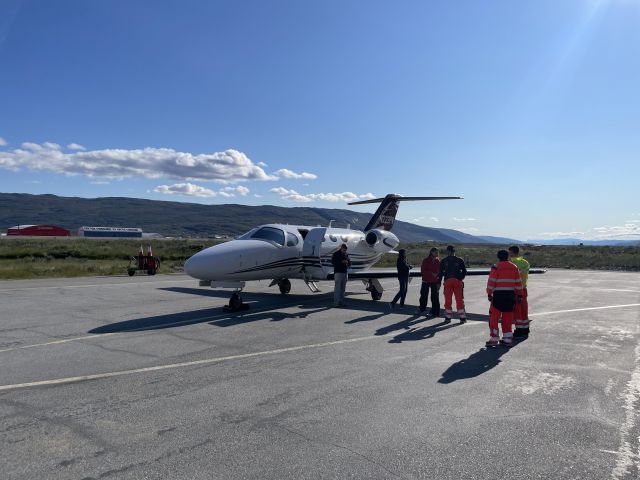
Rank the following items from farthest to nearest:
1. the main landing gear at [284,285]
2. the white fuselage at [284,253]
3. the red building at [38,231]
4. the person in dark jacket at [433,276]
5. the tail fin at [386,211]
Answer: the red building at [38,231]
the tail fin at [386,211]
the main landing gear at [284,285]
the person in dark jacket at [433,276]
the white fuselage at [284,253]

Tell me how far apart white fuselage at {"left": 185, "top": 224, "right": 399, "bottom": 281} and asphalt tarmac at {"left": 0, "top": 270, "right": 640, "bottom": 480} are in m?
1.65

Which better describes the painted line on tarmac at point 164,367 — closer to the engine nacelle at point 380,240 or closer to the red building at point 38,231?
the engine nacelle at point 380,240

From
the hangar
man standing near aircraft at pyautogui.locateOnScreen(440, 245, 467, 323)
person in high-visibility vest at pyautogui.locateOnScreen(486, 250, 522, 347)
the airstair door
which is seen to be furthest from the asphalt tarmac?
the hangar

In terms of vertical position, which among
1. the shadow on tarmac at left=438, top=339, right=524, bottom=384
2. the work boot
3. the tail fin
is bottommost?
the shadow on tarmac at left=438, top=339, right=524, bottom=384

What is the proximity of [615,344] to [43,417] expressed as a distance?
10417 mm

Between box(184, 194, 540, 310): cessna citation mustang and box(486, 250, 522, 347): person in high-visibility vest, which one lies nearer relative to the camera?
box(486, 250, 522, 347): person in high-visibility vest

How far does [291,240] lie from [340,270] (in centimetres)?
206

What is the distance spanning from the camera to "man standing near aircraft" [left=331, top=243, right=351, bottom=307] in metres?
14.9

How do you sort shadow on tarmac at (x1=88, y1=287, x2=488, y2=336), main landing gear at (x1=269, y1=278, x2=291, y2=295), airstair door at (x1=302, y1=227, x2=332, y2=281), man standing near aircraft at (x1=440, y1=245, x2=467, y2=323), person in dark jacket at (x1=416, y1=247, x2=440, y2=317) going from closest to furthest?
shadow on tarmac at (x1=88, y1=287, x2=488, y2=336) → man standing near aircraft at (x1=440, y1=245, x2=467, y2=323) → person in dark jacket at (x1=416, y1=247, x2=440, y2=317) → airstair door at (x1=302, y1=227, x2=332, y2=281) → main landing gear at (x1=269, y1=278, x2=291, y2=295)

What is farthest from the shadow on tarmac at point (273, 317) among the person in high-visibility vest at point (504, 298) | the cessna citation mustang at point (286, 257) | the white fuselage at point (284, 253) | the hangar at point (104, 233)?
the hangar at point (104, 233)

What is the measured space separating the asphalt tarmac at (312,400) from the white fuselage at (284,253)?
1.65m

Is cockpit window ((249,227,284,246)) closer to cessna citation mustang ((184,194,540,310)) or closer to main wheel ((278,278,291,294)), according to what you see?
cessna citation mustang ((184,194,540,310))

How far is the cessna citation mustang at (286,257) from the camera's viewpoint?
13.2m

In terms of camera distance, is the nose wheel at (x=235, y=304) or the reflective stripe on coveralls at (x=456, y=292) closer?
the reflective stripe on coveralls at (x=456, y=292)
